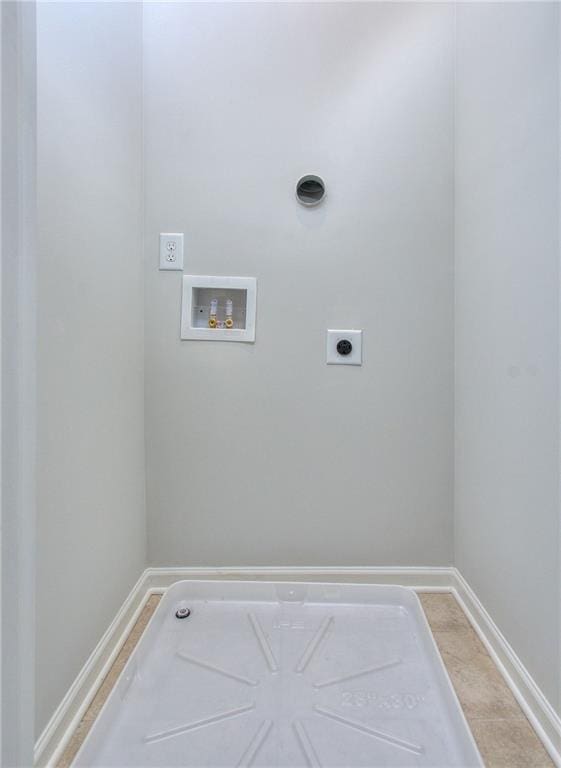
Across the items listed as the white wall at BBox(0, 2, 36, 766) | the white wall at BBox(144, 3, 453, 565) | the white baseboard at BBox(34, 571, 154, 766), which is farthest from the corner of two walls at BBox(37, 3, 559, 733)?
the white wall at BBox(0, 2, 36, 766)

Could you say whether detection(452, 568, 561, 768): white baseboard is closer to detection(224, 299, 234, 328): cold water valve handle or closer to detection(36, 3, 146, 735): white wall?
detection(36, 3, 146, 735): white wall

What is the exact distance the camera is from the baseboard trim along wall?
29.0 inches

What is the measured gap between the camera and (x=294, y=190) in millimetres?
1229

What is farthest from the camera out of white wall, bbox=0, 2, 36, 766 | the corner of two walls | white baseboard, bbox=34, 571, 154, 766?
the corner of two walls

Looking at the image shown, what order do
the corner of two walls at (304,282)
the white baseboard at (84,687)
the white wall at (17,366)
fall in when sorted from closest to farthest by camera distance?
the white wall at (17,366) < the white baseboard at (84,687) < the corner of two walls at (304,282)

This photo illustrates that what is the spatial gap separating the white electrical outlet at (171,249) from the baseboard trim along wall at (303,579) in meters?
1.10

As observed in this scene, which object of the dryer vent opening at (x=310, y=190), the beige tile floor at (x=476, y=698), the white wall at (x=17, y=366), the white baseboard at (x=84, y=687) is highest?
the dryer vent opening at (x=310, y=190)

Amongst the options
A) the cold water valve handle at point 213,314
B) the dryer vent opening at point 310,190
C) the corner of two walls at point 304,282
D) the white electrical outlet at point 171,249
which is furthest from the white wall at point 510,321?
the white electrical outlet at point 171,249

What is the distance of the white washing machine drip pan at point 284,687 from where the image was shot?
0.73m

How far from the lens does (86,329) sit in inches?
34.7

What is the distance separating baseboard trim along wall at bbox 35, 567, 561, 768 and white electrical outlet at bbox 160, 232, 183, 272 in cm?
110

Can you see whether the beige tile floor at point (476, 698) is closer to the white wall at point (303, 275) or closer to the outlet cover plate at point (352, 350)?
the white wall at point (303, 275)

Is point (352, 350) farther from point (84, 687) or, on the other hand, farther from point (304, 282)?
point (84, 687)

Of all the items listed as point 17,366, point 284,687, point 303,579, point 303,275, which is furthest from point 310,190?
point 284,687
